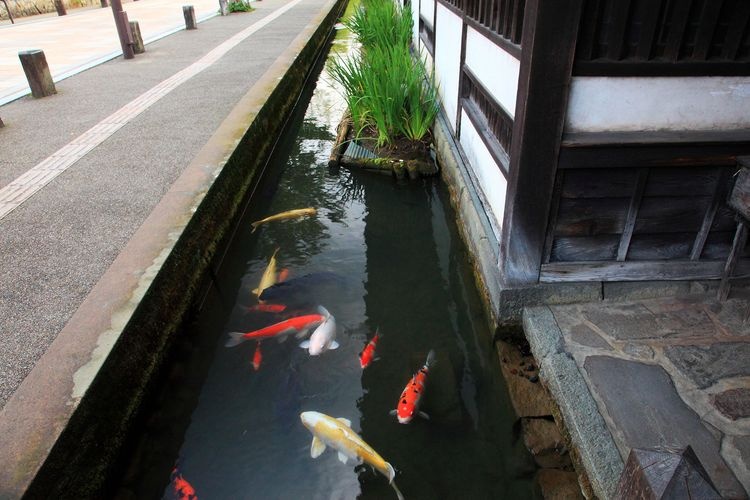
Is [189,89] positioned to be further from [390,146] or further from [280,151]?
[390,146]

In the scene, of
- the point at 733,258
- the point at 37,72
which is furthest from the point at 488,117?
the point at 37,72

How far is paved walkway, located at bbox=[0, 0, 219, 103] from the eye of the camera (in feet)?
30.1

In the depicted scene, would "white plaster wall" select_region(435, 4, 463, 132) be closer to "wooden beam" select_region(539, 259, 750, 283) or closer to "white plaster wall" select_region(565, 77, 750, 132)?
"white plaster wall" select_region(565, 77, 750, 132)

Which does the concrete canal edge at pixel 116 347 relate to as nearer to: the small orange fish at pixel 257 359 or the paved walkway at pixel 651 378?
the small orange fish at pixel 257 359

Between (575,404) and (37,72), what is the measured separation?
8.51 meters

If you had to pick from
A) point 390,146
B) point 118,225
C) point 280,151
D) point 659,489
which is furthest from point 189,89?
point 659,489

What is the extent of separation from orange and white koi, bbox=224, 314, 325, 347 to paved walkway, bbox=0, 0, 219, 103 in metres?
6.47

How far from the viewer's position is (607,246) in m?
3.20

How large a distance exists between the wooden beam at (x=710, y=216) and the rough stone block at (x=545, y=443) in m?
1.50

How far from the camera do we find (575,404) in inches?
102

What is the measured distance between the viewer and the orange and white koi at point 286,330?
373 centimetres

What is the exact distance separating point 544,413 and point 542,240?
1.07 metres

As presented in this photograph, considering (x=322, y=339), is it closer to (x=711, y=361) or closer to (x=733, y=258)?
(x=711, y=361)

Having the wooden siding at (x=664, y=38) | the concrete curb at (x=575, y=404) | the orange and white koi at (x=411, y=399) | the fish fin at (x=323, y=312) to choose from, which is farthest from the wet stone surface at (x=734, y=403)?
the fish fin at (x=323, y=312)
